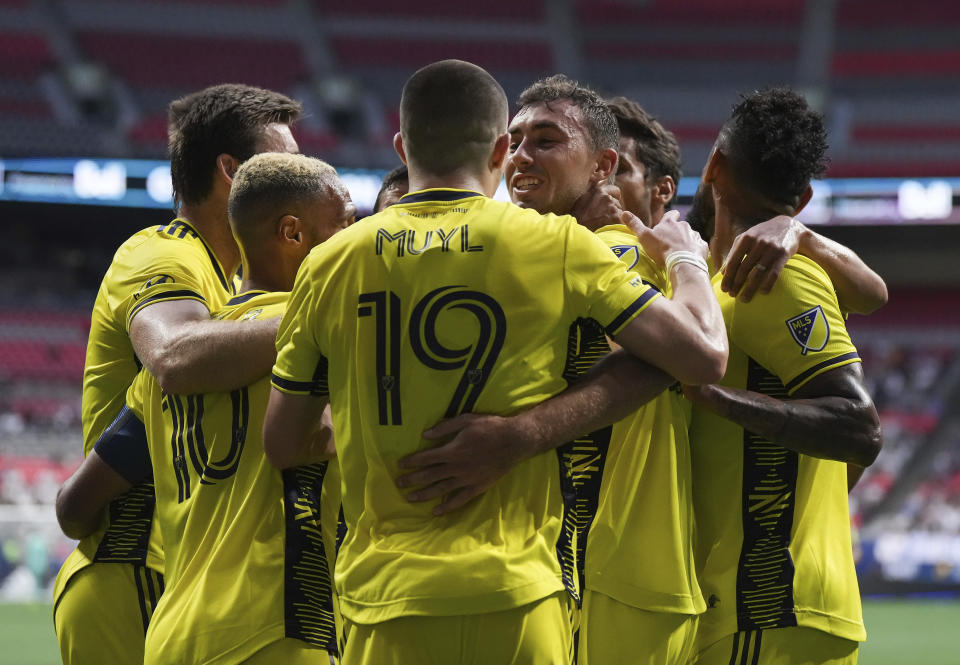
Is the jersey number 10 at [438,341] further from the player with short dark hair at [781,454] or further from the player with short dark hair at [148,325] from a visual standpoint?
the player with short dark hair at [781,454]

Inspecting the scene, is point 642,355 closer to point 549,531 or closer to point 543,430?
point 543,430

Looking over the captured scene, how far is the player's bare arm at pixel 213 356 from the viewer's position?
2.54 metres

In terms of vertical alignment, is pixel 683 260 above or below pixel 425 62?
below

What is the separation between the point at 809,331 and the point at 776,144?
0.58 meters

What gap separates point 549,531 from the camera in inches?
87.1

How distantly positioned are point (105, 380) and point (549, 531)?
170 centimetres

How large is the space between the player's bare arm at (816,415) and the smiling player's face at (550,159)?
828 millimetres

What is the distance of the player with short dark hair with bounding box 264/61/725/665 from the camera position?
6.90 ft

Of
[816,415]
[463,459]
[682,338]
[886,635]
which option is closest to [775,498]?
[816,415]

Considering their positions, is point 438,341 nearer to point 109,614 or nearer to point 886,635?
point 109,614

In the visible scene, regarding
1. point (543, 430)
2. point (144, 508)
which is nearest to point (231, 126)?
point (144, 508)

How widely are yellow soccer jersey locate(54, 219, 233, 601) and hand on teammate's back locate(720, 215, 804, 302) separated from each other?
1.49 metres

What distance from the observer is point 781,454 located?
2820 mm

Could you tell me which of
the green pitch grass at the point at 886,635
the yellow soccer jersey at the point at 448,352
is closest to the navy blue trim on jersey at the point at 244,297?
the yellow soccer jersey at the point at 448,352
